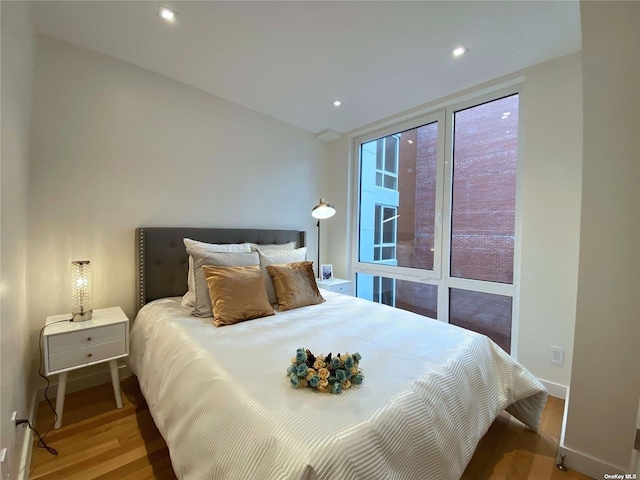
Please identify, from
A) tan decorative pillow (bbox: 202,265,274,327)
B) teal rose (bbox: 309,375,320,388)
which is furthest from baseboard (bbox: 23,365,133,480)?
teal rose (bbox: 309,375,320,388)

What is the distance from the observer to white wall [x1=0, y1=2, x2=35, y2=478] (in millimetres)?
1115

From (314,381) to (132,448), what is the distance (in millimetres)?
1282

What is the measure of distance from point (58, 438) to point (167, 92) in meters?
2.53

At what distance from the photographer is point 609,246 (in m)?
1.32

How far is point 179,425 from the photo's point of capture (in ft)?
3.77

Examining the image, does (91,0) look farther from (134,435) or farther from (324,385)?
(134,435)

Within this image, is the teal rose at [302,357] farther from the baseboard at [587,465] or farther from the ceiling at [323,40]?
the ceiling at [323,40]

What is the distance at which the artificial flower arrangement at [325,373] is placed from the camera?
1.04m

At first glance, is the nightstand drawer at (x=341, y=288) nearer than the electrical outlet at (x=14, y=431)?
No

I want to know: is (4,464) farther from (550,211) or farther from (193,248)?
(550,211)

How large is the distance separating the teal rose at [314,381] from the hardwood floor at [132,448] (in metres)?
0.99

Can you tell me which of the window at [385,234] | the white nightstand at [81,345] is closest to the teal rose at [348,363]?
the white nightstand at [81,345]

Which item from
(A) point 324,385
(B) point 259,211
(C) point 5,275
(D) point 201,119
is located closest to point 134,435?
(C) point 5,275

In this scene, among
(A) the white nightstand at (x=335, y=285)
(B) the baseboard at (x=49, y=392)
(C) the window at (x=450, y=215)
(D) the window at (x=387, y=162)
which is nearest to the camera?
(B) the baseboard at (x=49, y=392)
